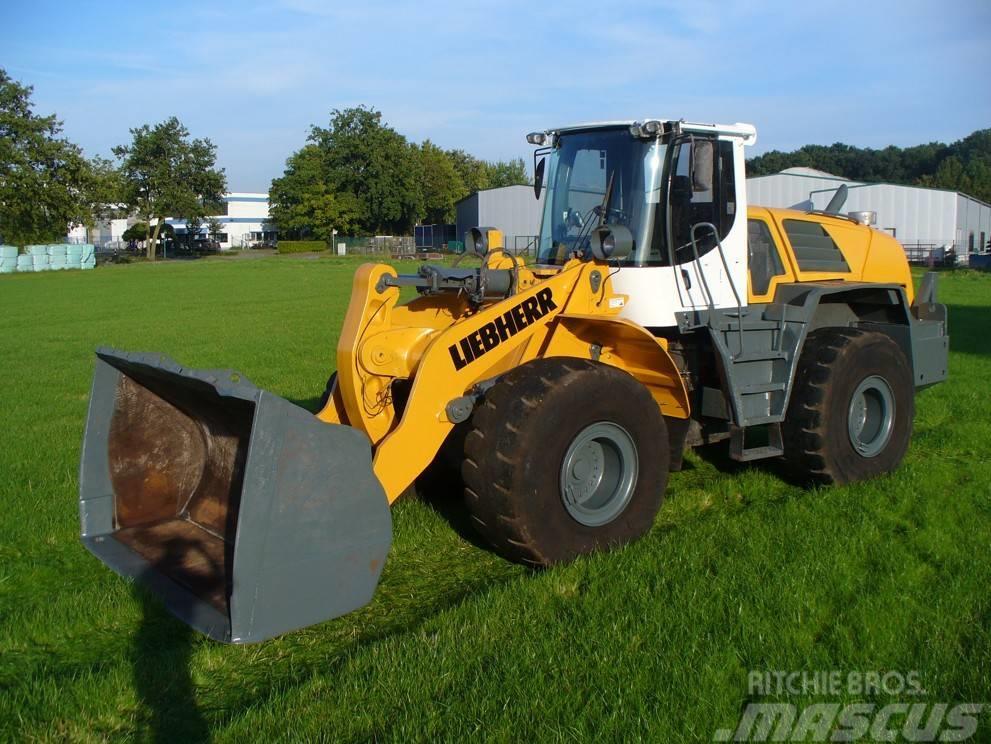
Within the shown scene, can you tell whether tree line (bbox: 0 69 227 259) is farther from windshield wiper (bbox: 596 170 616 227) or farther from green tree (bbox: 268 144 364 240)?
windshield wiper (bbox: 596 170 616 227)

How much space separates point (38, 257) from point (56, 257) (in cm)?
141

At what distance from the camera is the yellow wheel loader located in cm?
441

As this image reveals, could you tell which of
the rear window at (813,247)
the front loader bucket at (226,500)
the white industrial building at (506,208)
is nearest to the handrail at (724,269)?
the rear window at (813,247)

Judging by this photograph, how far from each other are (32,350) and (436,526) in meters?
14.1

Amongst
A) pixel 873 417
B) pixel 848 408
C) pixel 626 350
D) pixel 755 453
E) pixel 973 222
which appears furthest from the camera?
pixel 973 222

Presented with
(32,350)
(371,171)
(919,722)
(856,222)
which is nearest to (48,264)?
(371,171)

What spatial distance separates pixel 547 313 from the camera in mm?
5652

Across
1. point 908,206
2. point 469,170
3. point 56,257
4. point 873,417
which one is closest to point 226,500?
point 873,417

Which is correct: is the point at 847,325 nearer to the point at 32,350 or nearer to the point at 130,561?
the point at 130,561

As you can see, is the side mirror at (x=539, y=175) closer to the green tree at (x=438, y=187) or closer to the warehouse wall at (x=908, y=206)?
the warehouse wall at (x=908, y=206)

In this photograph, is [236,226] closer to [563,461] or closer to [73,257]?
[73,257]

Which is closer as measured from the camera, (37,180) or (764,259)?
(764,259)

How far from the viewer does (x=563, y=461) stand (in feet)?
17.0

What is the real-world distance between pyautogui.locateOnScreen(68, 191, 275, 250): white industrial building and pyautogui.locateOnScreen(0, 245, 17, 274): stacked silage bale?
43.0 meters
